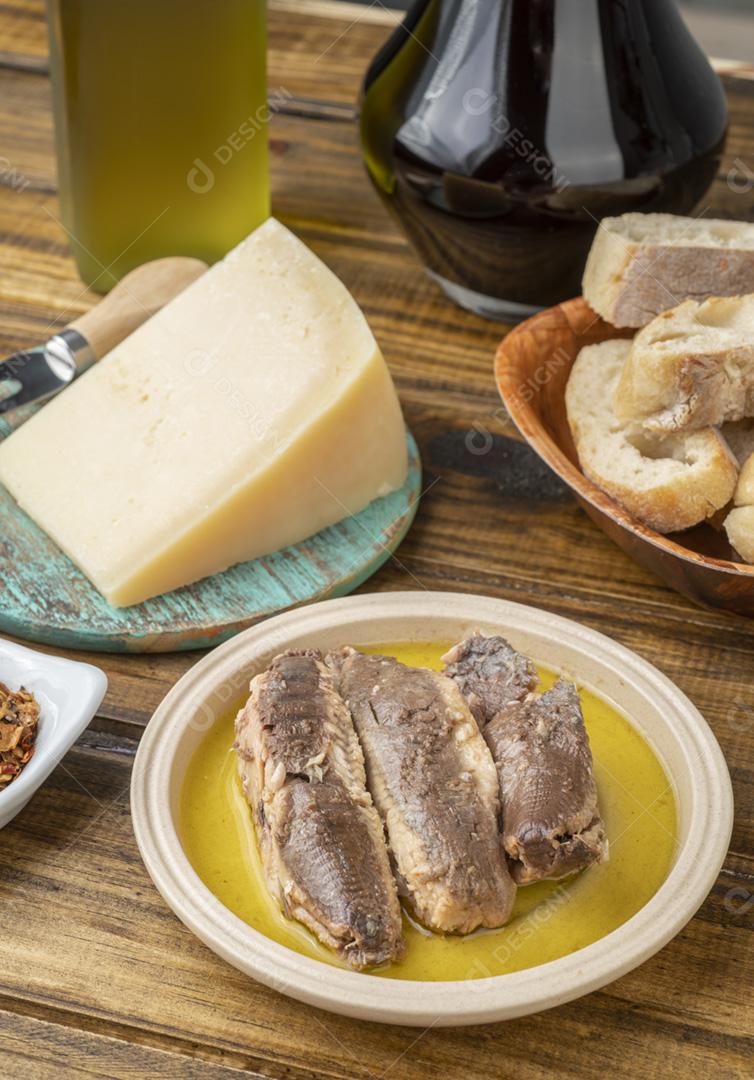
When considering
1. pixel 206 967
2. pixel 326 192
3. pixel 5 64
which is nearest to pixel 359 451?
pixel 206 967

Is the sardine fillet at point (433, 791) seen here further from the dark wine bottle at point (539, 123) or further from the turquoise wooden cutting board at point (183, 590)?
the dark wine bottle at point (539, 123)

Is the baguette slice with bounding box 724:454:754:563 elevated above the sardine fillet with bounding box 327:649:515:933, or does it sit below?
below

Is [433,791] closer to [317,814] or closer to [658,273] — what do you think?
[317,814]

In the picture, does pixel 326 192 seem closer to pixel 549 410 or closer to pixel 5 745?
pixel 549 410

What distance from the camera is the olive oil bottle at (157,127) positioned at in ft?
6.89

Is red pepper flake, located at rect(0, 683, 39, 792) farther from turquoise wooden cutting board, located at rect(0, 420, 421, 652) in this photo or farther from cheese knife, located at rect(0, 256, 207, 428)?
cheese knife, located at rect(0, 256, 207, 428)

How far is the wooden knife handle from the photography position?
6.89 feet

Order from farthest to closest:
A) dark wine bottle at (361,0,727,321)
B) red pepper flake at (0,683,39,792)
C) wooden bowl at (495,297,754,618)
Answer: dark wine bottle at (361,0,727,321) → wooden bowl at (495,297,754,618) → red pepper flake at (0,683,39,792)

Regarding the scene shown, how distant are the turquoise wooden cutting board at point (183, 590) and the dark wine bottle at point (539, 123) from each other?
54 cm

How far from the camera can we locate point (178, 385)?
189 cm

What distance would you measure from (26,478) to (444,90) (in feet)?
3.01

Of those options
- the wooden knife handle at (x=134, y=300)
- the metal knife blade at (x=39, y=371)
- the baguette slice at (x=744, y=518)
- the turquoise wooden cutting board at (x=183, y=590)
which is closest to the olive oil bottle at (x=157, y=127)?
the wooden knife handle at (x=134, y=300)

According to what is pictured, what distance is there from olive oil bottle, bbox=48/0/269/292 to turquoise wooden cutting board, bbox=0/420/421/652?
0.66m

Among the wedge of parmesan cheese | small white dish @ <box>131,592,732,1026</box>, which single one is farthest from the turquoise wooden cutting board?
small white dish @ <box>131,592,732,1026</box>
